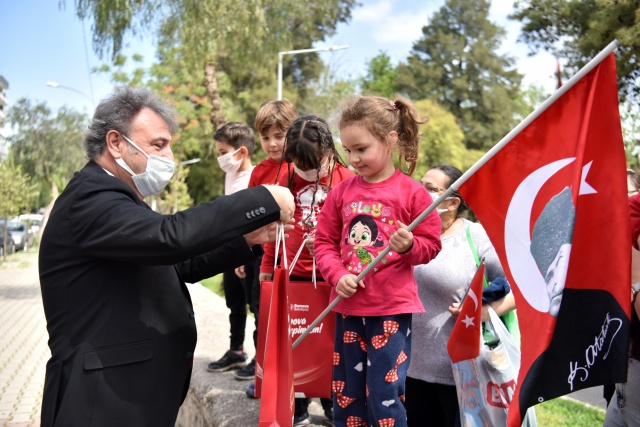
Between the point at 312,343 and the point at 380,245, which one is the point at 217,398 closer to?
the point at 312,343

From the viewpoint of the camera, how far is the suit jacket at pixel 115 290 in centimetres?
204

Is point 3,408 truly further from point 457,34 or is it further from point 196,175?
point 457,34

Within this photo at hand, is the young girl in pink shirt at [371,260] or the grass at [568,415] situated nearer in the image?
the young girl in pink shirt at [371,260]

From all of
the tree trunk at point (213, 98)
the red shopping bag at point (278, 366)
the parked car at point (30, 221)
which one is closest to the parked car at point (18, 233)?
the parked car at point (30, 221)

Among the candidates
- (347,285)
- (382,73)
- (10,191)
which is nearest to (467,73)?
(382,73)

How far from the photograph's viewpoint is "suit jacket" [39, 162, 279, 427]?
204cm

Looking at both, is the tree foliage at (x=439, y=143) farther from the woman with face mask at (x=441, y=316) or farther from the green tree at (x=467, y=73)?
the woman with face mask at (x=441, y=316)

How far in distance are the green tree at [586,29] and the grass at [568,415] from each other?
268 inches

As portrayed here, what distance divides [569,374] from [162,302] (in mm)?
1363

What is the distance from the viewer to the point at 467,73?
54656 millimetres

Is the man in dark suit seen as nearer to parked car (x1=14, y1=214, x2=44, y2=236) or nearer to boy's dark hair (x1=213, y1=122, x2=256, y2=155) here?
boy's dark hair (x1=213, y1=122, x2=256, y2=155)

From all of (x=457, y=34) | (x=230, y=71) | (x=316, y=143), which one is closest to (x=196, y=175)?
(x=230, y=71)

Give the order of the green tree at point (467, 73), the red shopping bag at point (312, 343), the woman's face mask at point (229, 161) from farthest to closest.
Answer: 1. the green tree at point (467, 73)
2. the woman's face mask at point (229, 161)
3. the red shopping bag at point (312, 343)

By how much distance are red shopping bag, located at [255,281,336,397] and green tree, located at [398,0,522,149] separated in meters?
50.1
